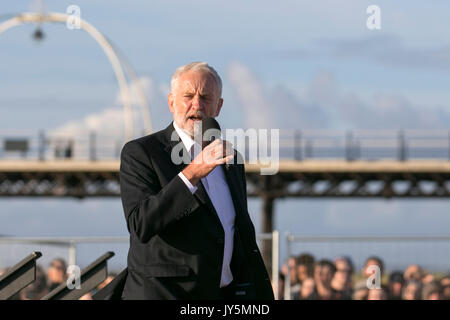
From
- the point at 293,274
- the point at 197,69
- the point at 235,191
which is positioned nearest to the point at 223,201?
the point at 235,191

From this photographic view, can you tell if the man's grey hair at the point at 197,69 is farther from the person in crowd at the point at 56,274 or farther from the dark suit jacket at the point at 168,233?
the person in crowd at the point at 56,274

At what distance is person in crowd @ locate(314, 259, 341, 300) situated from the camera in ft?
36.6

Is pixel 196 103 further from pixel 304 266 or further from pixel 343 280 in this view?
pixel 304 266

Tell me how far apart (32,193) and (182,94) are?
5151 cm

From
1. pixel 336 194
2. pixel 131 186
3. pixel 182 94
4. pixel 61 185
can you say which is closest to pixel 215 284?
pixel 131 186

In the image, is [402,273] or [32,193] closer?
[402,273]

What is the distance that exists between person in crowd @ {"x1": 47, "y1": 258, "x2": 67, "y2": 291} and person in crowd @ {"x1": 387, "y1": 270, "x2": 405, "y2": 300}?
3.46 metres

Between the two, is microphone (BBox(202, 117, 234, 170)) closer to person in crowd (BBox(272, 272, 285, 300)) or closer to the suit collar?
the suit collar

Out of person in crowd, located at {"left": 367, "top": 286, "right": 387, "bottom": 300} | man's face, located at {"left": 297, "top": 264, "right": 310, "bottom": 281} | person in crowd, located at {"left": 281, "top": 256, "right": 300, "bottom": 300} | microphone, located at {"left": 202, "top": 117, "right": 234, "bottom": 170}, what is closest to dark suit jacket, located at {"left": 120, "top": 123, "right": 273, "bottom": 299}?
microphone, located at {"left": 202, "top": 117, "right": 234, "bottom": 170}

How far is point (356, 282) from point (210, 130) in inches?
274

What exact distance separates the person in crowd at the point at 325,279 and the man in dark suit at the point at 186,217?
6.45 meters

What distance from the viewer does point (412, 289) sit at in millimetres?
11289
